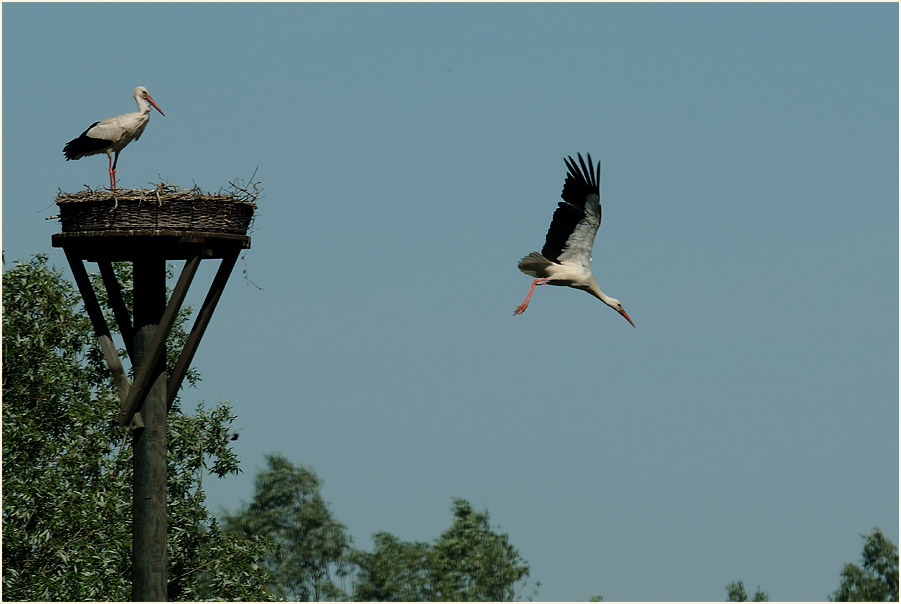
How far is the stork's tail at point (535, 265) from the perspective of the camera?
50.1 feet

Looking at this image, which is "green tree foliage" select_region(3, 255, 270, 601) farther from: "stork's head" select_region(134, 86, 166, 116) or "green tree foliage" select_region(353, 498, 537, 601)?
"green tree foliage" select_region(353, 498, 537, 601)

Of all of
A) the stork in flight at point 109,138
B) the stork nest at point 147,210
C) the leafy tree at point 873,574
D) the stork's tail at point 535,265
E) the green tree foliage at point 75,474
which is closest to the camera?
the stork nest at point 147,210

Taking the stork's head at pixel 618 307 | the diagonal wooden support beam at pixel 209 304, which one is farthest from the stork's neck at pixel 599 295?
the diagonal wooden support beam at pixel 209 304

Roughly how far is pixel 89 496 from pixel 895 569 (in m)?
19.4

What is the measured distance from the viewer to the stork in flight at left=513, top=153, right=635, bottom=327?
50.1 feet

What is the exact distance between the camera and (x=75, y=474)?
18.2 meters

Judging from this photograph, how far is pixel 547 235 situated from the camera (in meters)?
15.6

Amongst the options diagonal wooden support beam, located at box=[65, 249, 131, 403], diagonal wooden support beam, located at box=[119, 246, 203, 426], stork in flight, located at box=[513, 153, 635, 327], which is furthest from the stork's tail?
diagonal wooden support beam, located at box=[65, 249, 131, 403]

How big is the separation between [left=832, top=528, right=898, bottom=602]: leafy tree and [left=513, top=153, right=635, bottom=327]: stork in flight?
59.6 feet

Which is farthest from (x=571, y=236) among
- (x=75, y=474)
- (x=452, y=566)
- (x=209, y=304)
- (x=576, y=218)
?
(x=452, y=566)

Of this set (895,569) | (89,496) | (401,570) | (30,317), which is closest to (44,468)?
(89,496)

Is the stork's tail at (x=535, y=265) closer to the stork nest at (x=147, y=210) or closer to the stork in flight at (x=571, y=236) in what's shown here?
the stork in flight at (x=571, y=236)

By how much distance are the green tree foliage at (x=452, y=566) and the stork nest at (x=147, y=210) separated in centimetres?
2079

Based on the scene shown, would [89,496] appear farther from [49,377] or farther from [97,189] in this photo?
[97,189]
